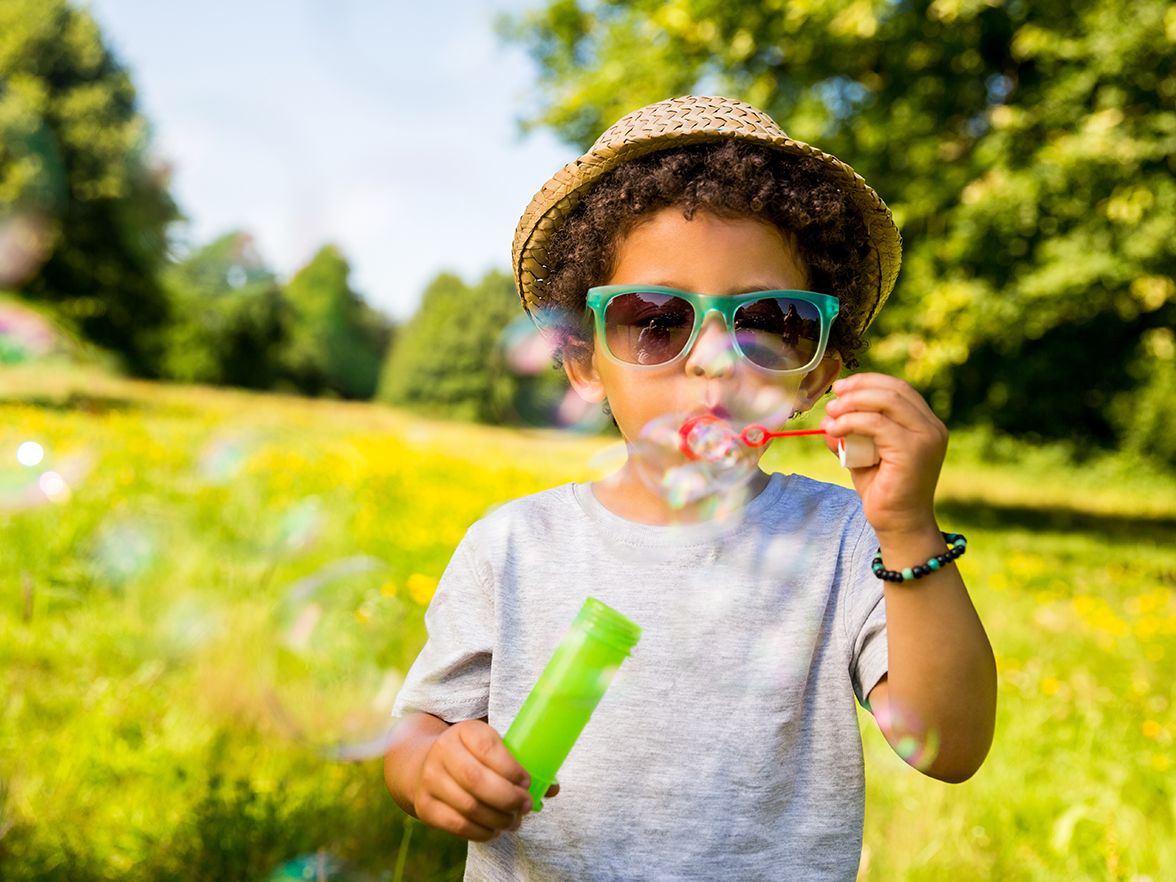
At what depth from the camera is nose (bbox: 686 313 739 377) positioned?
4.07ft

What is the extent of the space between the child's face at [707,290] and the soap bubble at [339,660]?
3.20 feet

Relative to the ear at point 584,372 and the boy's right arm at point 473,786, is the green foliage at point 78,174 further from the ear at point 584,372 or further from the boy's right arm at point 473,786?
the boy's right arm at point 473,786

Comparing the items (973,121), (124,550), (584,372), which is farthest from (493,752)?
(973,121)

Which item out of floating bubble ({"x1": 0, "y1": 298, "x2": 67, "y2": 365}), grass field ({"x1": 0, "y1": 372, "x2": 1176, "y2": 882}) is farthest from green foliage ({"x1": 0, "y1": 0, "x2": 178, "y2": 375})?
grass field ({"x1": 0, "y1": 372, "x2": 1176, "y2": 882})

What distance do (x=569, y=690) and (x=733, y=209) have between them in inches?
28.1

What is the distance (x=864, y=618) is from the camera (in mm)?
1228

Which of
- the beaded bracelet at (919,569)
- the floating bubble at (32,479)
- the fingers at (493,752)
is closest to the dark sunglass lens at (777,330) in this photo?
the beaded bracelet at (919,569)

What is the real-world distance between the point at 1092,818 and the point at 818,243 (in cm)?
163

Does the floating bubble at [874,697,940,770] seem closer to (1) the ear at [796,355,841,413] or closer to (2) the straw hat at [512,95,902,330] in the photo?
(1) the ear at [796,355,841,413]

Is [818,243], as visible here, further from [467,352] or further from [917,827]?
[467,352]

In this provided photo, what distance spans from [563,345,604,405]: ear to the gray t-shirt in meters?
0.25

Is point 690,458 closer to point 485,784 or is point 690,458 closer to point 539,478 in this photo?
point 485,784

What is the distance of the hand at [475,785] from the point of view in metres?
0.93

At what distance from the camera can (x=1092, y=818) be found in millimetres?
2250
